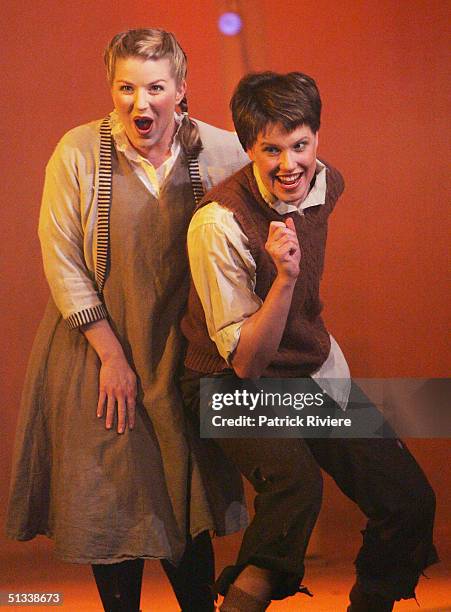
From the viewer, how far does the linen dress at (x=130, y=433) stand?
2285mm

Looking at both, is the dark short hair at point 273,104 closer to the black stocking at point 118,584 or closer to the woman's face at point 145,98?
the woman's face at point 145,98

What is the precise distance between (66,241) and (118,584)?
765 millimetres

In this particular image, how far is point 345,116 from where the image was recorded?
95.6 inches

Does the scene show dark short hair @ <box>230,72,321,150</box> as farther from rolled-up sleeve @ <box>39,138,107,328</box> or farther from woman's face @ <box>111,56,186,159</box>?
rolled-up sleeve @ <box>39,138,107,328</box>

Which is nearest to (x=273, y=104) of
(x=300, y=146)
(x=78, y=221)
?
(x=300, y=146)

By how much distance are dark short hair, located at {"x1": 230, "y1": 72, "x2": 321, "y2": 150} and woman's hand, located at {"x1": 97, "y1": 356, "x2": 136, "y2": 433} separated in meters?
0.54

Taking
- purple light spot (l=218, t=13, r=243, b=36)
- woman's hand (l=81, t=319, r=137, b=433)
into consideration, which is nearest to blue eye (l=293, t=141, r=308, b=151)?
purple light spot (l=218, t=13, r=243, b=36)

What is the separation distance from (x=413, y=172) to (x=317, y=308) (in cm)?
42

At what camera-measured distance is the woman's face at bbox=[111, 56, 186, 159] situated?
2.22 m

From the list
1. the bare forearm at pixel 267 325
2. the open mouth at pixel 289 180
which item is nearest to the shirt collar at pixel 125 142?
the open mouth at pixel 289 180

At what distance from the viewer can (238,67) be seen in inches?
95.3

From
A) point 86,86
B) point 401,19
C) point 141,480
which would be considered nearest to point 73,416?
point 141,480

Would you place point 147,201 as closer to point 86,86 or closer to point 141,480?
point 86,86

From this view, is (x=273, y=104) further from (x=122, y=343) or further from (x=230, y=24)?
(x=122, y=343)
